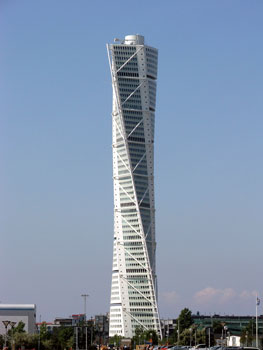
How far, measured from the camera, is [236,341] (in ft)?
601

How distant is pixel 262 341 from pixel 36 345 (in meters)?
54.6

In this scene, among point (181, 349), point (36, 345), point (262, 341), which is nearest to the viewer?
point (181, 349)

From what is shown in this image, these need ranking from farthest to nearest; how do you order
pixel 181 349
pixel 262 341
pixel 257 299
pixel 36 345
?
1. pixel 36 345
2. pixel 262 341
3. pixel 257 299
4. pixel 181 349

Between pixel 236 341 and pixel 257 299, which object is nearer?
pixel 257 299

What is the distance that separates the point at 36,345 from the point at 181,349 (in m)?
85.4

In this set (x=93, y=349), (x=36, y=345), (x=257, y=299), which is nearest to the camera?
(x=257, y=299)

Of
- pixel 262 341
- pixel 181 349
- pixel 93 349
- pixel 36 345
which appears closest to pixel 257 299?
pixel 181 349

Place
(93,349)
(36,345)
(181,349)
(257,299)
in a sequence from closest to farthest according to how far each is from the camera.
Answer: (181,349) → (257,299) → (93,349) → (36,345)

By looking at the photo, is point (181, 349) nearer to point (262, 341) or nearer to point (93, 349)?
point (262, 341)

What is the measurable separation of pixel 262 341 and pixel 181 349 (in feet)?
168

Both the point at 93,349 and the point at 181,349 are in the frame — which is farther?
the point at 93,349

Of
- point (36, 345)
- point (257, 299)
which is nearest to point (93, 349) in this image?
point (36, 345)

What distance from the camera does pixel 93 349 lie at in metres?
176

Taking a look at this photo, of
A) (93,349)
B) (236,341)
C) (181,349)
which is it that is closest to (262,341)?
(236,341)
